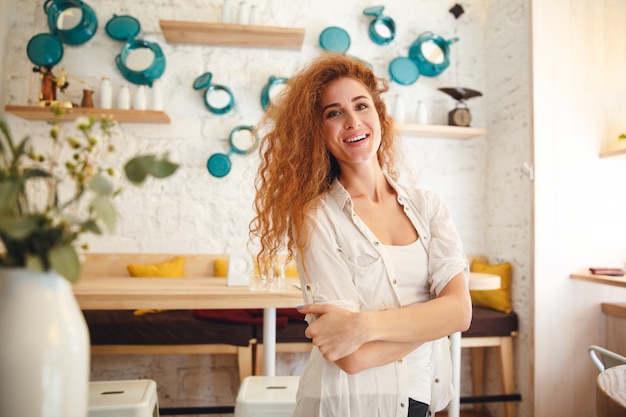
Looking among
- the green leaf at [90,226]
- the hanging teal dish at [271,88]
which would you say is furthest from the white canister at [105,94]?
the green leaf at [90,226]

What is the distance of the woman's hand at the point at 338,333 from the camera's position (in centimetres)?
104

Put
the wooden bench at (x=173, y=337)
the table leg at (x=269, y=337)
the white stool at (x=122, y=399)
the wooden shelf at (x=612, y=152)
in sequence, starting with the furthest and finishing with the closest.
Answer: the wooden bench at (x=173, y=337), the wooden shelf at (x=612, y=152), the table leg at (x=269, y=337), the white stool at (x=122, y=399)

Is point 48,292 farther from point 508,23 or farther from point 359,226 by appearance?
point 508,23

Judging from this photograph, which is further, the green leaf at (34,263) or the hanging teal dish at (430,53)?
the hanging teal dish at (430,53)

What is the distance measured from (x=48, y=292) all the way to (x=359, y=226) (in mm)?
790

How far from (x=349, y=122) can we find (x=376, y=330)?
57 centimetres

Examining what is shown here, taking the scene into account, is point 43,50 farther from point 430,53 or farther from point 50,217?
point 50,217

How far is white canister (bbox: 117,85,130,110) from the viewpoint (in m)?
3.14

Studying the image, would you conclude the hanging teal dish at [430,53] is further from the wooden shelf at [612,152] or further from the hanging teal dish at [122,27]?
the hanging teal dish at [122,27]

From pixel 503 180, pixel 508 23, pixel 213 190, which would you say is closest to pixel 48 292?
pixel 213 190

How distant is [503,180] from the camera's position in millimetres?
3318

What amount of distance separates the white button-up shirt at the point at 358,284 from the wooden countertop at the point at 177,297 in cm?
83

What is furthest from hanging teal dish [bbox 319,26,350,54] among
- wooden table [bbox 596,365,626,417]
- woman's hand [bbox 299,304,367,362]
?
wooden table [bbox 596,365,626,417]

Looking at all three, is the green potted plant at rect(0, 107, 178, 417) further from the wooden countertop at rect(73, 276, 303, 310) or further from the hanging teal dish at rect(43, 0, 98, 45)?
the hanging teal dish at rect(43, 0, 98, 45)
